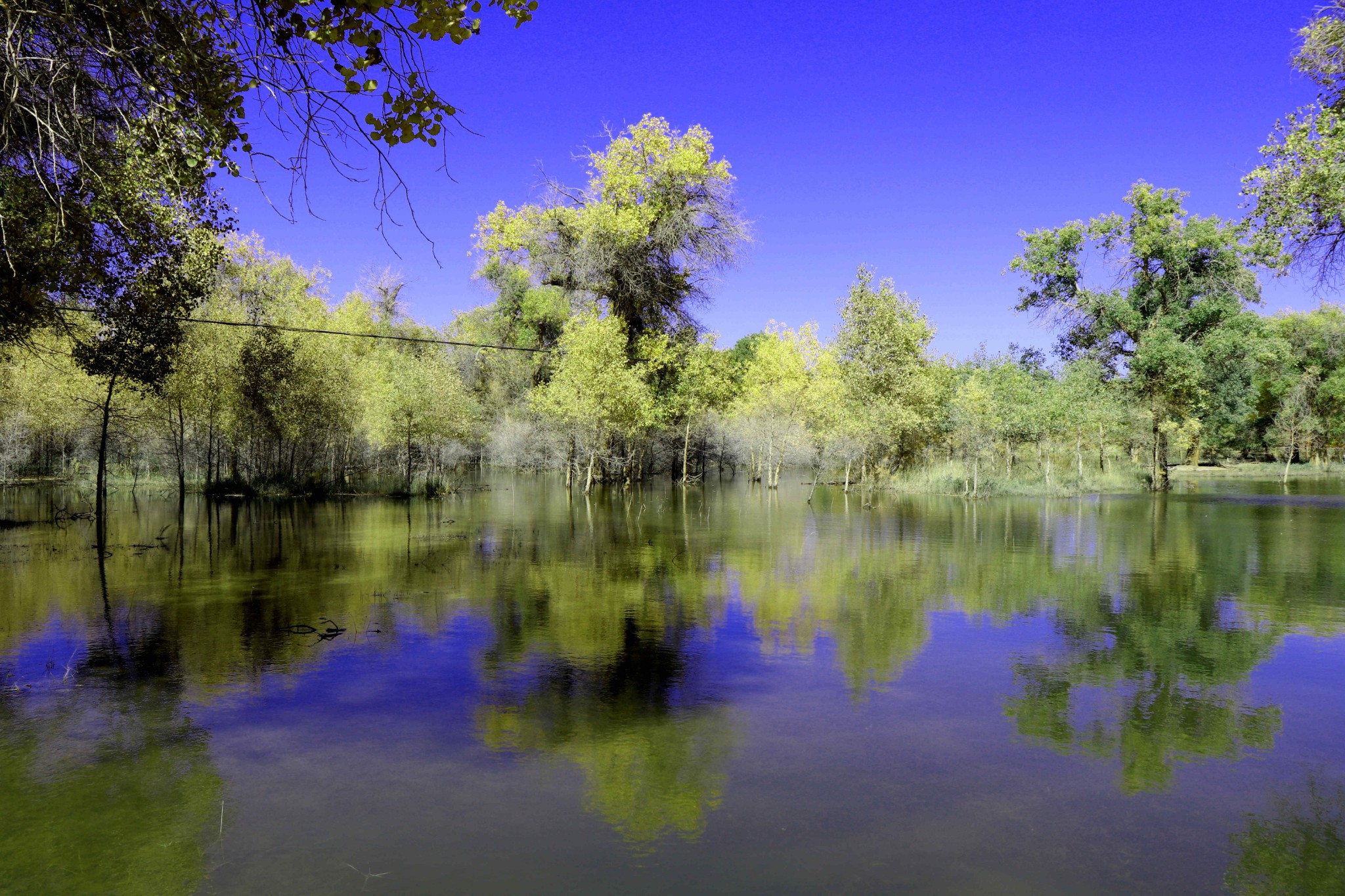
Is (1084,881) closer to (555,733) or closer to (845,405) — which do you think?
(555,733)

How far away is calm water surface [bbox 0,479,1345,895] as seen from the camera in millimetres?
3586

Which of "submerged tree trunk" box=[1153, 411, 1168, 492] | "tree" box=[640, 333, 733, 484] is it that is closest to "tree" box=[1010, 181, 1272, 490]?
"submerged tree trunk" box=[1153, 411, 1168, 492]

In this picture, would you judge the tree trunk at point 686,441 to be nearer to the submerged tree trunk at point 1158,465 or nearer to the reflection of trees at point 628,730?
the submerged tree trunk at point 1158,465

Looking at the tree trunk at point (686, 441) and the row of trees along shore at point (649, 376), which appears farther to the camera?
the tree trunk at point (686, 441)

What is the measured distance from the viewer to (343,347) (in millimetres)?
33000

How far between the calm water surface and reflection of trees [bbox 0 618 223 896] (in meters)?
0.02

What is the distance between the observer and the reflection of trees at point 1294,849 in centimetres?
340

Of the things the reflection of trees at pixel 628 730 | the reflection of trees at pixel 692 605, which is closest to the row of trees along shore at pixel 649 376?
the reflection of trees at pixel 692 605

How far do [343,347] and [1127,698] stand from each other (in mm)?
→ 32165

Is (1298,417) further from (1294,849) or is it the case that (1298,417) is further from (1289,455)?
(1294,849)

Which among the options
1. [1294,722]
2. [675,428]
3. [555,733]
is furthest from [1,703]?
[675,428]

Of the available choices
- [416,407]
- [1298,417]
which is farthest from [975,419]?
[1298,417]

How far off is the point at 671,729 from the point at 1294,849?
3.14m

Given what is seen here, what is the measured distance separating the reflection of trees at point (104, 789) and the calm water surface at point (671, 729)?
23 mm
